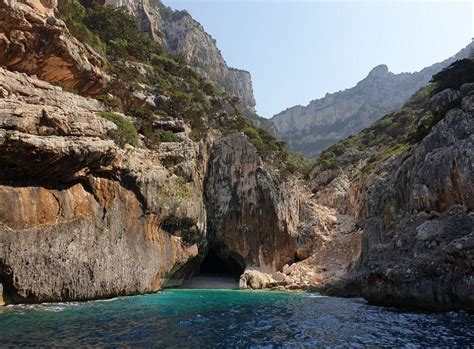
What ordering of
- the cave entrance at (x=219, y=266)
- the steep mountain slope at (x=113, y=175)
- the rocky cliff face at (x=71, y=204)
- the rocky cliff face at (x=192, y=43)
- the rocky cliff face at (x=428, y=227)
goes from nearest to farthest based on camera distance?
the rocky cliff face at (x=428, y=227) → the rocky cliff face at (x=71, y=204) → the steep mountain slope at (x=113, y=175) → the cave entrance at (x=219, y=266) → the rocky cliff face at (x=192, y=43)

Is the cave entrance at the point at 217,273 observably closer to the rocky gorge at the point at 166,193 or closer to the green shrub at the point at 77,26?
the rocky gorge at the point at 166,193

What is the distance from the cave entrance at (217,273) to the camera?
42.5m

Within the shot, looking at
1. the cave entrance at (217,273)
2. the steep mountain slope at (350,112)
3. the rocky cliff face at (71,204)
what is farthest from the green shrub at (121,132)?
the steep mountain slope at (350,112)

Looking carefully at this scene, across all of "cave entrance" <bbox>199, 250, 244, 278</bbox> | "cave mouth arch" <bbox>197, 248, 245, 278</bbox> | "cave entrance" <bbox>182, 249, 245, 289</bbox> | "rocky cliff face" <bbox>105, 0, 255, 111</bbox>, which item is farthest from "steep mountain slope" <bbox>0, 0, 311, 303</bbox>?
"rocky cliff face" <bbox>105, 0, 255, 111</bbox>

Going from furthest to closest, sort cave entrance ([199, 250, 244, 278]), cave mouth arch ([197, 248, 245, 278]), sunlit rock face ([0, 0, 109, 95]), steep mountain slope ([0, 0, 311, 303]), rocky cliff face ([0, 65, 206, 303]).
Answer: cave entrance ([199, 250, 244, 278])
cave mouth arch ([197, 248, 245, 278])
sunlit rock face ([0, 0, 109, 95])
steep mountain slope ([0, 0, 311, 303])
rocky cliff face ([0, 65, 206, 303])

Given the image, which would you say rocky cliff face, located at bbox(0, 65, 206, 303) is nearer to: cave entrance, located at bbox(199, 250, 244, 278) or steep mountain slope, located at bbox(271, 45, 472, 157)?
cave entrance, located at bbox(199, 250, 244, 278)

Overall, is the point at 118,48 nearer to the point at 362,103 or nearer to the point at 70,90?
the point at 70,90

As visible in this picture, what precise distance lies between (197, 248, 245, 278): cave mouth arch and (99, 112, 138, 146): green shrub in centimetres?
1847

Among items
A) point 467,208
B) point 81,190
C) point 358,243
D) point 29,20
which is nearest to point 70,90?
point 29,20

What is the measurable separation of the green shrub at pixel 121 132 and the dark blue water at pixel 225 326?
1327 centimetres

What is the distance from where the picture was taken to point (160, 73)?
53094 millimetres

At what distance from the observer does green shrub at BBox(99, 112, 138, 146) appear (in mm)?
31141

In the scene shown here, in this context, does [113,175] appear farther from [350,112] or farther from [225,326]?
[350,112]

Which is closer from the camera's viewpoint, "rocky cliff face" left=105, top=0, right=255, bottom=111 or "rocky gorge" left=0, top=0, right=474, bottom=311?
"rocky gorge" left=0, top=0, right=474, bottom=311
